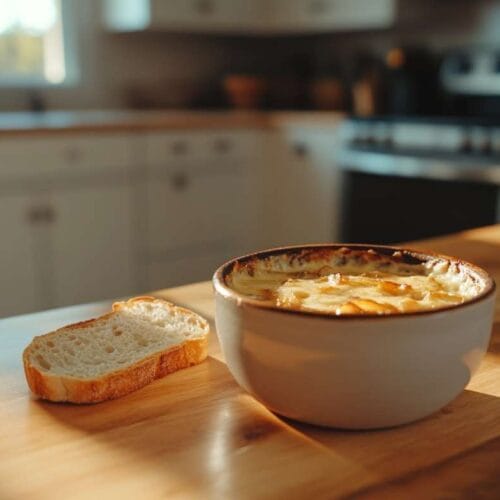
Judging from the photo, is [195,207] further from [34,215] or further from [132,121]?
[34,215]

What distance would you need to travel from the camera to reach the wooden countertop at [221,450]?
1.58ft

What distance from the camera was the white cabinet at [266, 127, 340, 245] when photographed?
3385mm

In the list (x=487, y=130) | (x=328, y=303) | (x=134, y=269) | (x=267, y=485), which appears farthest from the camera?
(x=134, y=269)

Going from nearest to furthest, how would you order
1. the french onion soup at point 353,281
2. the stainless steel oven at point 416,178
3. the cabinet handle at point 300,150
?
the french onion soup at point 353,281 → the stainless steel oven at point 416,178 → the cabinet handle at point 300,150

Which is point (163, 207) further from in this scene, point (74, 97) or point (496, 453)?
point (496, 453)

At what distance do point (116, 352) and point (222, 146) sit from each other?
8.76 feet

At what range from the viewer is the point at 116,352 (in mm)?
699

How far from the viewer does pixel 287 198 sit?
3.53m

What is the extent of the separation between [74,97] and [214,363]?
337 centimetres

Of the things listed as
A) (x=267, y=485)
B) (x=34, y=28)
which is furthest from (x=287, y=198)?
(x=267, y=485)

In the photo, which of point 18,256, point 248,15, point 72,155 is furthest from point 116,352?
point 248,15

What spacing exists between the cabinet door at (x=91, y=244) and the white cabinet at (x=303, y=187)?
80 centimetres

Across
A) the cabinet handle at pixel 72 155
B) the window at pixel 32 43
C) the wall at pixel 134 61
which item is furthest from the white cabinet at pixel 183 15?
the cabinet handle at pixel 72 155

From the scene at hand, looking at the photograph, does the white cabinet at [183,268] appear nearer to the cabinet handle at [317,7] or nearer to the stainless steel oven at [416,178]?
the stainless steel oven at [416,178]
